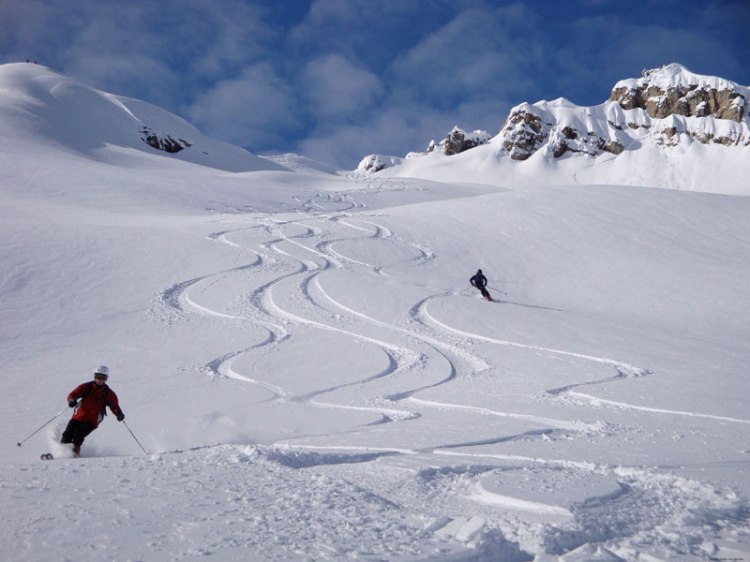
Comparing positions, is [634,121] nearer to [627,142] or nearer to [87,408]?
[627,142]

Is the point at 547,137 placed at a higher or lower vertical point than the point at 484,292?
higher

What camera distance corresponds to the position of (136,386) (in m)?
9.72

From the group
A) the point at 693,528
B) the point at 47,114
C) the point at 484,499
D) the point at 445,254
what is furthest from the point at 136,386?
the point at 47,114

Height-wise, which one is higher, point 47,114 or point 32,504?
point 47,114

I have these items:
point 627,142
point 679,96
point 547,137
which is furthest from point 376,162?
point 679,96

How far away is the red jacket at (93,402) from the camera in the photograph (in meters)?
7.10

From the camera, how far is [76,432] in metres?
7.04

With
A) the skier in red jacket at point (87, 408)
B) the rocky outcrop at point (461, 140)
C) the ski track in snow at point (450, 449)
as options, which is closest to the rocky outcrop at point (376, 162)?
the rocky outcrop at point (461, 140)

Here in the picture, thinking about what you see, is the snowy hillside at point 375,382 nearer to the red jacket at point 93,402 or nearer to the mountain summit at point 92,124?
the red jacket at point 93,402

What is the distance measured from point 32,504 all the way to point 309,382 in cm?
600

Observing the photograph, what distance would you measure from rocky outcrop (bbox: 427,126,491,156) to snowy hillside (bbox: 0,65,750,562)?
122m

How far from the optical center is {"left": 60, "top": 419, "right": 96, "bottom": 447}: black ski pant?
22.9ft

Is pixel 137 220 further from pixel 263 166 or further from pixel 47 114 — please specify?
pixel 263 166

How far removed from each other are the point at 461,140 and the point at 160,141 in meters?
90.6
